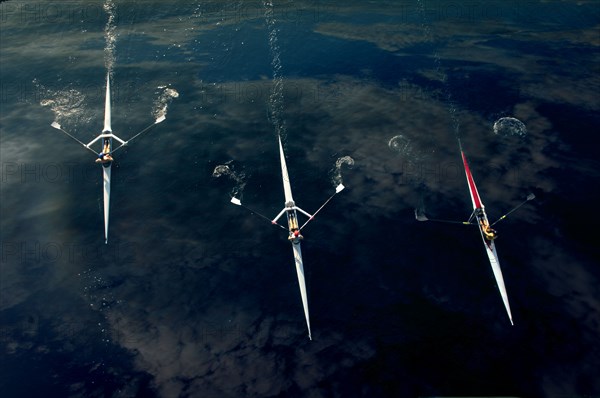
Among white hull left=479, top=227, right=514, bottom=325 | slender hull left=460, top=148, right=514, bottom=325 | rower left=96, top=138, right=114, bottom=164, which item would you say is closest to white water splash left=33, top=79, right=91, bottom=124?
rower left=96, top=138, right=114, bottom=164

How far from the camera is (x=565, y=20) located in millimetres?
86625

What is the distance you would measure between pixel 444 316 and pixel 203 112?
5402 centimetres

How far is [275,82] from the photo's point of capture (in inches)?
2948

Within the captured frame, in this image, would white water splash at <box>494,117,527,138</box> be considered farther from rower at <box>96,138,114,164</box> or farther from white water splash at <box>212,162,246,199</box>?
rower at <box>96,138,114,164</box>

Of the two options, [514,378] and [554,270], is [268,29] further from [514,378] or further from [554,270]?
[514,378]

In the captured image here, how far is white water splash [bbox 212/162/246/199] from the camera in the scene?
5610cm

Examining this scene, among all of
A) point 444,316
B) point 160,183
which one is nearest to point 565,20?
point 444,316

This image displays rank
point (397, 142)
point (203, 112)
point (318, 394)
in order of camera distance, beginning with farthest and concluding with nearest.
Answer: point (203, 112)
point (397, 142)
point (318, 394)

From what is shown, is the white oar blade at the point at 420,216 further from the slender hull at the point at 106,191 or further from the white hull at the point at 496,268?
the slender hull at the point at 106,191

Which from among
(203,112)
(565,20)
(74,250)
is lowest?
(74,250)

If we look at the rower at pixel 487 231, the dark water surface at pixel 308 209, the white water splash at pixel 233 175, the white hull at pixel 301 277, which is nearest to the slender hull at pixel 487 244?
the rower at pixel 487 231

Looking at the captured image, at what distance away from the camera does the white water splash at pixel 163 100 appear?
227 feet

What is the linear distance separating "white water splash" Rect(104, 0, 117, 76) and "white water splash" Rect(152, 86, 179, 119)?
1415cm

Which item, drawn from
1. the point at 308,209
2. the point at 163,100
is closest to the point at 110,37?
the point at 163,100
